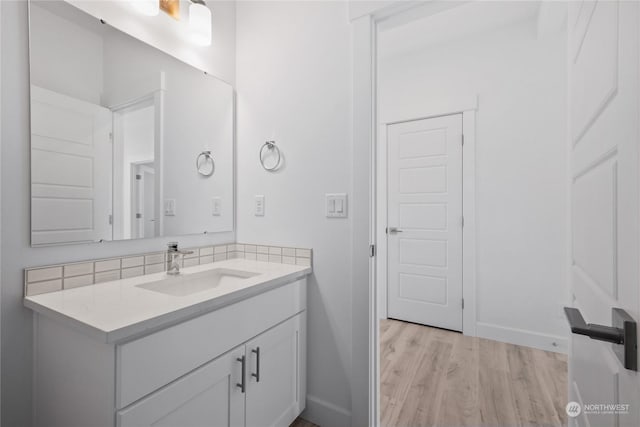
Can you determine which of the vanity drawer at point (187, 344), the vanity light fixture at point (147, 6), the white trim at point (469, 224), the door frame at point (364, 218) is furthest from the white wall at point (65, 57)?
the white trim at point (469, 224)

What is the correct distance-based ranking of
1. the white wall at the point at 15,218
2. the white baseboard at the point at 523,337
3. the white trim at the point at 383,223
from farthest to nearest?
the white trim at the point at 383,223 < the white baseboard at the point at 523,337 < the white wall at the point at 15,218

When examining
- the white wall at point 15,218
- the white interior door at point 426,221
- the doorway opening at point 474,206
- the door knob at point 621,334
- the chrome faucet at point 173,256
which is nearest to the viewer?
the door knob at point 621,334

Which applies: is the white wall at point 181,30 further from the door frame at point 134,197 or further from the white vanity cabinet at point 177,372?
the white vanity cabinet at point 177,372

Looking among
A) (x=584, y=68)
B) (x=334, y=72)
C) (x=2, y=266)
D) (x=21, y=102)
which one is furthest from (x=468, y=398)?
(x=21, y=102)

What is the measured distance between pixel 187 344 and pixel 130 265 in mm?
610

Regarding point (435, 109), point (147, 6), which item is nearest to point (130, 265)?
point (147, 6)

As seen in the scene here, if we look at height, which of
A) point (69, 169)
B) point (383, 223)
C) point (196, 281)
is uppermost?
point (69, 169)

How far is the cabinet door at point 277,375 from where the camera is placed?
1219 mm

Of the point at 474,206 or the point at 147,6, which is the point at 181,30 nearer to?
the point at 147,6

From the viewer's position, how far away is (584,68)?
2.38 feet

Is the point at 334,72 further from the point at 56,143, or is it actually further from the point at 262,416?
the point at 262,416

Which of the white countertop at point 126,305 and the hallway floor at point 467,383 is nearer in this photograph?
the white countertop at point 126,305

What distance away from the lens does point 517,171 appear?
250 cm

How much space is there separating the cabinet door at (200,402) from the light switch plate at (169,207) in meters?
0.80
